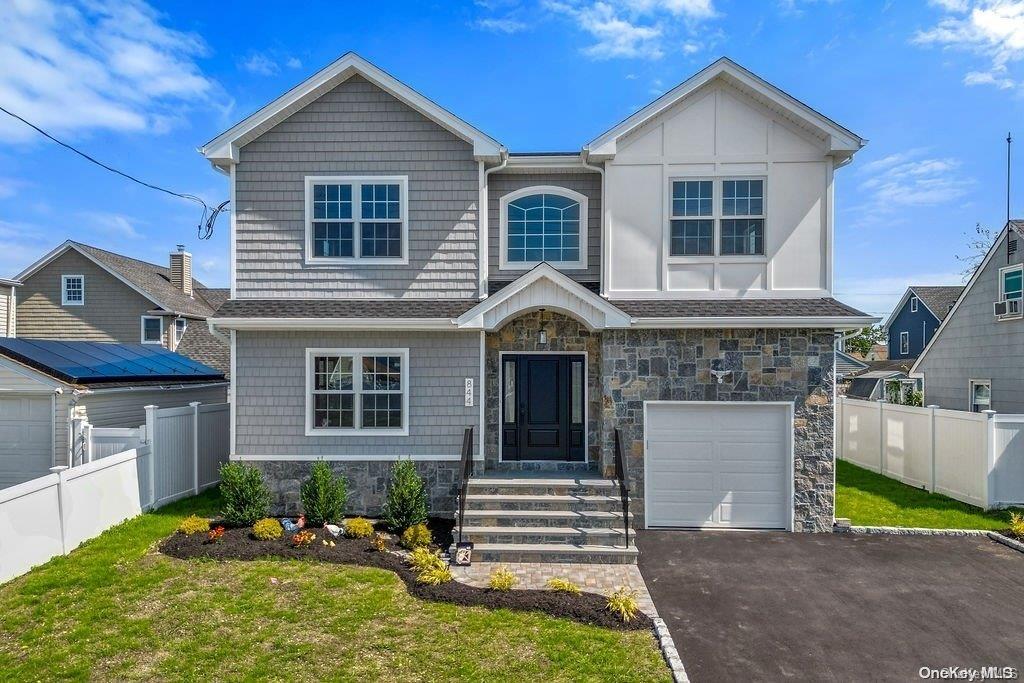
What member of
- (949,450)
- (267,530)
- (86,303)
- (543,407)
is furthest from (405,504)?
(86,303)

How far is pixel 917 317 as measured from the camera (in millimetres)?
26297

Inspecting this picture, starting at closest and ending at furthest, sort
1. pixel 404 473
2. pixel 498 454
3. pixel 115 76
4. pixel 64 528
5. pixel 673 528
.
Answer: pixel 64 528 → pixel 404 473 → pixel 673 528 → pixel 498 454 → pixel 115 76

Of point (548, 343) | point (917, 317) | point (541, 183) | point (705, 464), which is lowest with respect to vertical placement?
point (705, 464)

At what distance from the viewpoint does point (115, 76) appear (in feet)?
36.4

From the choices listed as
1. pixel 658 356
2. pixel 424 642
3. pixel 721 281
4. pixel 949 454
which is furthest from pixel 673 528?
pixel 949 454

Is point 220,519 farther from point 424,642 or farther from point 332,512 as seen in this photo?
point 424,642

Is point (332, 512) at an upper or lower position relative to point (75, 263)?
lower

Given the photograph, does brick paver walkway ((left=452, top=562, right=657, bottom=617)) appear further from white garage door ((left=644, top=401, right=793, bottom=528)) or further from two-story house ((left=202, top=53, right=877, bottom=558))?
white garage door ((left=644, top=401, right=793, bottom=528))

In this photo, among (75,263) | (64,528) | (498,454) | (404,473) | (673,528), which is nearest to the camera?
(64,528)

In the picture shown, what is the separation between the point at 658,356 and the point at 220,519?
789 cm

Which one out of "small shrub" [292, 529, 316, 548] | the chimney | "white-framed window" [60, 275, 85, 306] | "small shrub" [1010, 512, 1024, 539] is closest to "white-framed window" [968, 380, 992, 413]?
"small shrub" [1010, 512, 1024, 539]

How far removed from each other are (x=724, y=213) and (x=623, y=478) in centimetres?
506

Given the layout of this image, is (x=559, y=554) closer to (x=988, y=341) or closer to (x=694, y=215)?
(x=694, y=215)

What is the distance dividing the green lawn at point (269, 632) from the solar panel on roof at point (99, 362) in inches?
197
